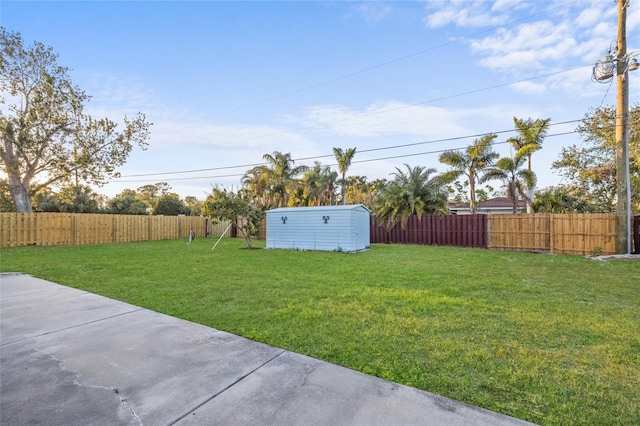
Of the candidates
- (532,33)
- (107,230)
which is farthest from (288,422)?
(107,230)

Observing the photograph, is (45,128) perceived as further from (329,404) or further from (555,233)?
(555,233)

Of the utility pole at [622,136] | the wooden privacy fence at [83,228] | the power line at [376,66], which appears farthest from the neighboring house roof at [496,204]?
the wooden privacy fence at [83,228]

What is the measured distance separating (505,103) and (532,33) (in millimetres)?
3253

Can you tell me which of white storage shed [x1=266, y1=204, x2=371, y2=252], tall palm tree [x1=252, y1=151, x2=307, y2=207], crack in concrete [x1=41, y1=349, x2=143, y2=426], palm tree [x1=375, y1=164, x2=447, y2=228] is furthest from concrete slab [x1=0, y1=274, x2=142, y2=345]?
tall palm tree [x1=252, y1=151, x2=307, y2=207]

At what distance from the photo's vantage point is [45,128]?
49.5 feet

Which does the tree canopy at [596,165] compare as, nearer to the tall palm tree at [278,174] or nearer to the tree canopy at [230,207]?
the tree canopy at [230,207]

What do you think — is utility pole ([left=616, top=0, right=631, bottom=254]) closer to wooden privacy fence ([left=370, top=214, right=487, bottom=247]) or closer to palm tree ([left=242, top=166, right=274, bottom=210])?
wooden privacy fence ([left=370, top=214, right=487, bottom=247])

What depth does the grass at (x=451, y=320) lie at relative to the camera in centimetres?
212

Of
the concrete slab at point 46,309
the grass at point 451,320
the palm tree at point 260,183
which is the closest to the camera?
the grass at point 451,320

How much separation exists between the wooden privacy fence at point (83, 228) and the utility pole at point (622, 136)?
21849 mm

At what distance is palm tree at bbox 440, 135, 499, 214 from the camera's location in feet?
55.3

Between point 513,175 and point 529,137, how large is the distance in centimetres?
214

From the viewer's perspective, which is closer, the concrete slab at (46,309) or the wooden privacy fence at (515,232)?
the concrete slab at (46,309)

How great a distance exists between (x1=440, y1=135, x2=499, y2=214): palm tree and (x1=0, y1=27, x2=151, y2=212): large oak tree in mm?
18778
